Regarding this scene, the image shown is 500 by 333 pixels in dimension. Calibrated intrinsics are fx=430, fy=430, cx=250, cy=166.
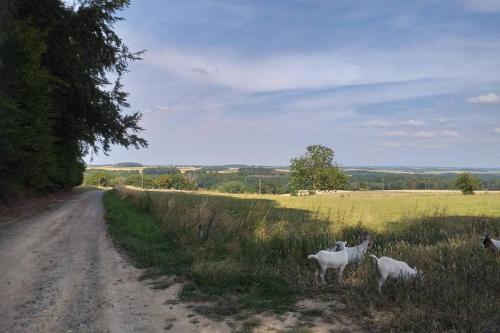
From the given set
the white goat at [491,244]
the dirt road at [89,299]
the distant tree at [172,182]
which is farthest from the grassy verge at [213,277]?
the distant tree at [172,182]

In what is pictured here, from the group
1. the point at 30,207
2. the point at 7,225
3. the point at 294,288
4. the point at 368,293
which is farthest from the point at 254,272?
the point at 30,207

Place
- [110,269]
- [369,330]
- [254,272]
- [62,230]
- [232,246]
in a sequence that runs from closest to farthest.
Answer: [369,330], [254,272], [110,269], [232,246], [62,230]

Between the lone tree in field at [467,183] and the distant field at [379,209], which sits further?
the lone tree in field at [467,183]

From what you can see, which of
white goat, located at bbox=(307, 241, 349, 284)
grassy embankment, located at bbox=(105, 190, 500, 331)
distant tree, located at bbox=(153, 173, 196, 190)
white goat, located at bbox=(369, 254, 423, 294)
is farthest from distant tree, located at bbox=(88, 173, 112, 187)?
white goat, located at bbox=(369, 254, 423, 294)

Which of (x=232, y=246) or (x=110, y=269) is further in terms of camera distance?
(x=232, y=246)

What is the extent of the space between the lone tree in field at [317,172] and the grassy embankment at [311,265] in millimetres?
89342

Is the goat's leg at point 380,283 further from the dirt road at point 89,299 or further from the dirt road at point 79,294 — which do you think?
the dirt road at point 79,294

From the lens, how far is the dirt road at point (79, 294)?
5969 millimetres

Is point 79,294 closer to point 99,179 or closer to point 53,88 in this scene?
point 53,88

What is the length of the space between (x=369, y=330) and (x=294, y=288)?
206 centimetres

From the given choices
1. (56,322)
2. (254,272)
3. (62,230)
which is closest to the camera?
(56,322)

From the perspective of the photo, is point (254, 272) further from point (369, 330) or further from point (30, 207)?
point (30, 207)

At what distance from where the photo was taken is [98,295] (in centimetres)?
740

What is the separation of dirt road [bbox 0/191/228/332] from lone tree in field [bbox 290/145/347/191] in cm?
9291
